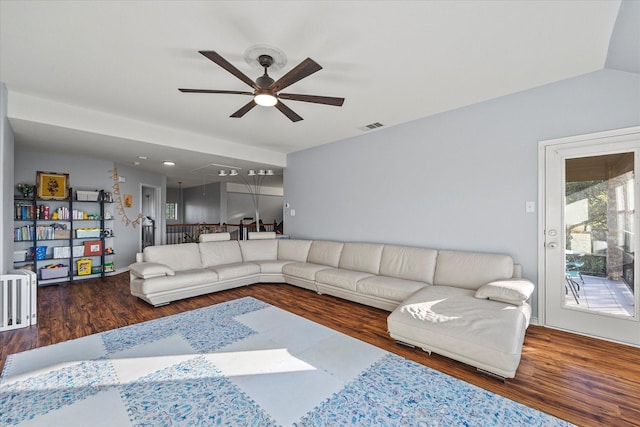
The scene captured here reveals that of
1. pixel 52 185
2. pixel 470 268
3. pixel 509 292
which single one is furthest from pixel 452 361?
pixel 52 185

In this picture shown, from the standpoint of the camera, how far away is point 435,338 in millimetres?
2340

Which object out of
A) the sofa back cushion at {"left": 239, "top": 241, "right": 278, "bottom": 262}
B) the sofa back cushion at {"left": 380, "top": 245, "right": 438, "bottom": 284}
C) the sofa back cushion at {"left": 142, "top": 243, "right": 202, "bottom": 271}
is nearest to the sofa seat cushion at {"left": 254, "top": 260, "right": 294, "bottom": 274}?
the sofa back cushion at {"left": 239, "top": 241, "right": 278, "bottom": 262}

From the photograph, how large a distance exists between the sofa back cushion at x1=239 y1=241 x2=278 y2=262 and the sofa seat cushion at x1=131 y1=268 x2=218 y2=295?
3.42 feet

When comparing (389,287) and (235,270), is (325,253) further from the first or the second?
(389,287)

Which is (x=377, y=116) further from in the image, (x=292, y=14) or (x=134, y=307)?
(x=134, y=307)

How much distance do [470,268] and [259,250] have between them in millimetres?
Result: 3669

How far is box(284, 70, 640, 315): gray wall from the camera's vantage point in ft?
9.55

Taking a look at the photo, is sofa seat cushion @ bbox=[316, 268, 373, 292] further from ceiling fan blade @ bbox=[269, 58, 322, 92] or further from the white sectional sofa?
ceiling fan blade @ bbox=[269, 58, 322, 92]

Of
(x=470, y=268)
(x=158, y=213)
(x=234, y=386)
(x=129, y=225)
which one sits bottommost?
(x=234, y=386)

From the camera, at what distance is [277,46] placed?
2.36 metres

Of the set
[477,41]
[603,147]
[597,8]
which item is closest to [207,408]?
[477,41]

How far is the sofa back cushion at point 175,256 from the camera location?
14.2 feet

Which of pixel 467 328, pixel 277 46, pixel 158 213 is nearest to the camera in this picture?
pixel 467 328

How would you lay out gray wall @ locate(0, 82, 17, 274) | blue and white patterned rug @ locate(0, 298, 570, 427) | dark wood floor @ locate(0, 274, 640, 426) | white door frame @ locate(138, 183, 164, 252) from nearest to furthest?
blue and white patterned rug @ locate(0, 298, 570, 427) → dark wood floor @ locate(0, 274, 640, 426) → gray wall @ locate(0, 82, 17, 274) → white door frame @ locate(138, 183, 164, 252)
